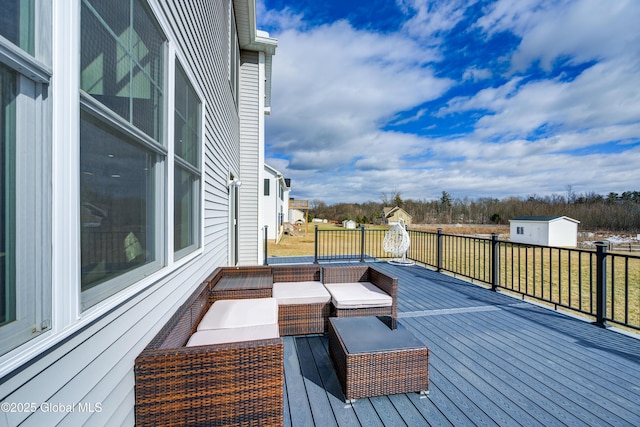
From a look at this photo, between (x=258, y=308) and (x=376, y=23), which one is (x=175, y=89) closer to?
(x=258, y=308)

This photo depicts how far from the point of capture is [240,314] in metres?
2.42

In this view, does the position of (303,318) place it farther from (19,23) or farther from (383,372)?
(19,23)

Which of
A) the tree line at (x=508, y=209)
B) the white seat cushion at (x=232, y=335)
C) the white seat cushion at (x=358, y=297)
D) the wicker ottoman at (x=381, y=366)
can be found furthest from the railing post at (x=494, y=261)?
the tree line at (x=508, y=209)

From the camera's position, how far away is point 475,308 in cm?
375

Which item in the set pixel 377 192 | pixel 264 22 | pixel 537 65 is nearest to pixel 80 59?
pixel 264 22

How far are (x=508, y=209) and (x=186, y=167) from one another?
130ft

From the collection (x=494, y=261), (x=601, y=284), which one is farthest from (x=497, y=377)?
(x=494, y=261)

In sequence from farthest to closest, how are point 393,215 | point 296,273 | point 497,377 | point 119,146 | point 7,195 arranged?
point 393,215 < point 296,273 < point 497,377 < point 119,146 < point 7,195

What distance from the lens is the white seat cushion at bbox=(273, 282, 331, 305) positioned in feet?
9.56

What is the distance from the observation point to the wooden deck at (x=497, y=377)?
A: 180cm

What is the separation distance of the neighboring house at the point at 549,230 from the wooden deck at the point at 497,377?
744 inches

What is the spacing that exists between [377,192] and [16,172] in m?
33.7

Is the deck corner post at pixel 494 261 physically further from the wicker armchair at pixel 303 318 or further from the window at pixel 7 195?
the window at pixel 7 195

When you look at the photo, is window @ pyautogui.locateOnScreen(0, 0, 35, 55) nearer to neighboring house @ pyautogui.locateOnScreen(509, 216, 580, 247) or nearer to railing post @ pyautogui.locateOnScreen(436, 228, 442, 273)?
railing post @ pyautogui.locateOnScreen(436, 228, 442, 273)
